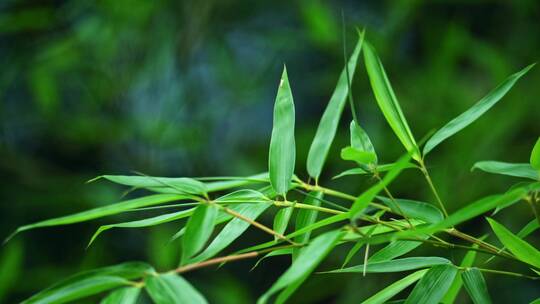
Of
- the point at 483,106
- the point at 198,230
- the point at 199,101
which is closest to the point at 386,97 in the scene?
the point at 483,106

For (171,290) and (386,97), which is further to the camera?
(386,97)

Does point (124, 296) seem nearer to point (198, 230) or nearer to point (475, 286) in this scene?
point (198, 230)

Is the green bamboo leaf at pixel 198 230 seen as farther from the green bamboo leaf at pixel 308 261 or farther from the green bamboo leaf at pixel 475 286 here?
the green bamboo leaf at pixel 475 286

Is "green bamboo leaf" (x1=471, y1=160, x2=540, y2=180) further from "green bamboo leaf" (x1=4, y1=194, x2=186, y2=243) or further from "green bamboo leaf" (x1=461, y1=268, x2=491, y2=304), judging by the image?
"green bamboo leaf" (x1=4, y1=194, x2=186, y2=243)

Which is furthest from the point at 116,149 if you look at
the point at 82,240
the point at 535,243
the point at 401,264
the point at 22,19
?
the point at 401,264

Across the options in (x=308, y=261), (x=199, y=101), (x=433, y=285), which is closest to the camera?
(x=308, y=261)

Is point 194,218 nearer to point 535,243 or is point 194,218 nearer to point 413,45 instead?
point 535,243
